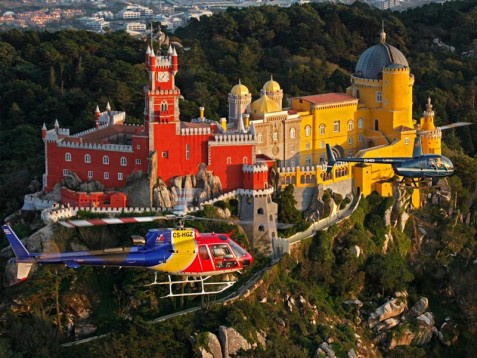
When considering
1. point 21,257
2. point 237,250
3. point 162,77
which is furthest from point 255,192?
point 21,257

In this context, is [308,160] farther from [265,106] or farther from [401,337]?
[401,337]

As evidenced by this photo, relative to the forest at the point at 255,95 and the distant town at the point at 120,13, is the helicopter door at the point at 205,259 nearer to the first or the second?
the forest at the point at 255,95

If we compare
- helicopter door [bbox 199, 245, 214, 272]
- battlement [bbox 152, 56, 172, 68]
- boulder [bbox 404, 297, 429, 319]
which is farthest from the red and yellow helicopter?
boulder [bbox 404, 297, 429, 319]

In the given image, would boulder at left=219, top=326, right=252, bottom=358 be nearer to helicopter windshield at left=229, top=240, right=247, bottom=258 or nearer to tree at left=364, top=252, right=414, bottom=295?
helicopter windshield at left=229, top=240, right=247, bottom=258

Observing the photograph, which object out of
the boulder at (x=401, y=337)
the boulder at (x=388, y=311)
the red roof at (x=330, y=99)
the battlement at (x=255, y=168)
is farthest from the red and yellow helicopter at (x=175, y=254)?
the red roof at (x=330, y=99)

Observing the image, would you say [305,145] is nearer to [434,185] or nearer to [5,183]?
[434,185]
